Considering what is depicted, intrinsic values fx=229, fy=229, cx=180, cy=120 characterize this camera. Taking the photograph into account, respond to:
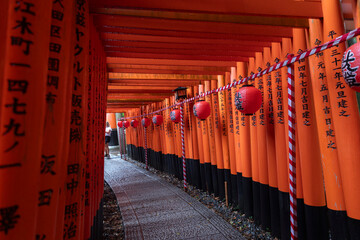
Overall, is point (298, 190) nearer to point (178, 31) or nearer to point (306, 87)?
point (306, 87)

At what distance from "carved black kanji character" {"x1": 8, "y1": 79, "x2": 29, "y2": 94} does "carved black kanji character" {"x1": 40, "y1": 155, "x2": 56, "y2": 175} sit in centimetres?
49

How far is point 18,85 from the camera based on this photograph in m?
1.24

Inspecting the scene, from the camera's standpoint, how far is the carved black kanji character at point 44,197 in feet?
4.84

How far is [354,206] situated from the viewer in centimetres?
312

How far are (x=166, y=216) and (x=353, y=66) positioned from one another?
5.03 m

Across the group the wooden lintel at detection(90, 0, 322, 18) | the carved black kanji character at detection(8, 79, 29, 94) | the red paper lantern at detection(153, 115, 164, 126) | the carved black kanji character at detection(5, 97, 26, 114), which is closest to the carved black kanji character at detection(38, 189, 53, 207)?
the carved black kanji character at detection(5, 97, 26, 114)

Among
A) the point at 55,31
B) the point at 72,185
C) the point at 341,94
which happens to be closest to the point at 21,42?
the point at 55,31

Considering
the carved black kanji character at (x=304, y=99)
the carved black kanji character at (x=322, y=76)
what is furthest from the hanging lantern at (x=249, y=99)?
the carved black kanji character at (x=322, y=76)

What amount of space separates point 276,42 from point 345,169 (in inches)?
108

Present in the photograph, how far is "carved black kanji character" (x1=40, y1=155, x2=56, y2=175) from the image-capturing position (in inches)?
59.3

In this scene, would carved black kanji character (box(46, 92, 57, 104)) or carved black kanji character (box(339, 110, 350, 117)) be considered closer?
carved black kanji character (box(46, 92, 57, 104))

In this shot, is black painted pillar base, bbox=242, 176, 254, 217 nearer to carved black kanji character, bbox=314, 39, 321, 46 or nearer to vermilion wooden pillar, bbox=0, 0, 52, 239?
carved black kanji character, bbox=314, 39, 321, 46

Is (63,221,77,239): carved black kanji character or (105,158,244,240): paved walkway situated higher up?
(63,221,77,239): carved black kanji character

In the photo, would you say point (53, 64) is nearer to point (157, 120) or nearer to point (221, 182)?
point (221, 182)
